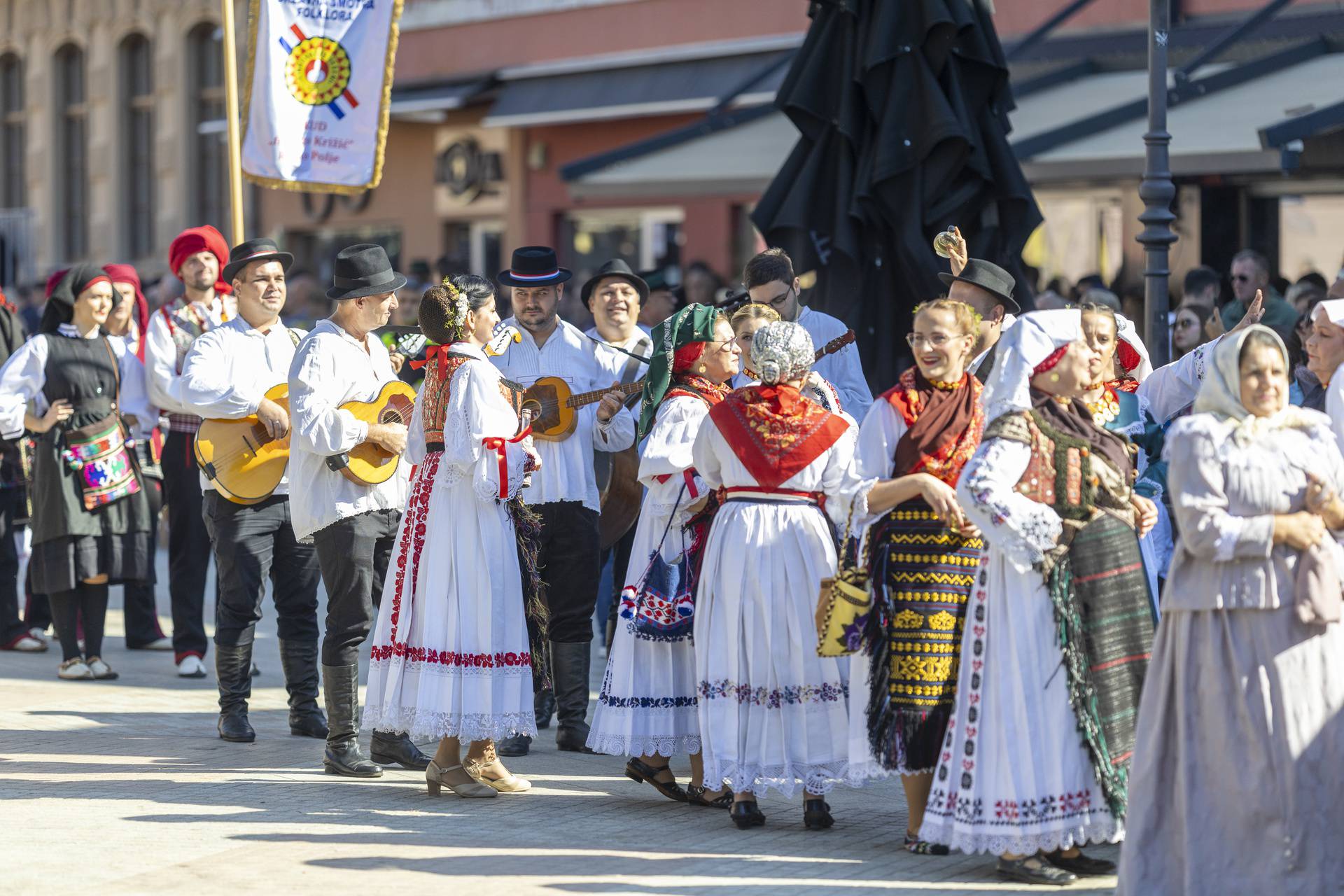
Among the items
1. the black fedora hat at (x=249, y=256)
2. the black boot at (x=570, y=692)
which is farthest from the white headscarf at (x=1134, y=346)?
the black fedora hat at (x=249, y=256)

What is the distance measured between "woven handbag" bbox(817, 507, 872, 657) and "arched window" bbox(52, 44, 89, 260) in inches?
982

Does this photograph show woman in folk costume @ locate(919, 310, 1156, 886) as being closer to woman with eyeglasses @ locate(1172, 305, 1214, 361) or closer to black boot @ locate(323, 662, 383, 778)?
black boot @ locate(323, 662, 383, 778)

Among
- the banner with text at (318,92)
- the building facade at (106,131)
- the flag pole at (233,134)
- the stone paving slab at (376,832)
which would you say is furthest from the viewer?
the building facade at (106,131)

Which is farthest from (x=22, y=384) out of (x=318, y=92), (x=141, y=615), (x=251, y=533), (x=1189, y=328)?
(x=1189, y=328)

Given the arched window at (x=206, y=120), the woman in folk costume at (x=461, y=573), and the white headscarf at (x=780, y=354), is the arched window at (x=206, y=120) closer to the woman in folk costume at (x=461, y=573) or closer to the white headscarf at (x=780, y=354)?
the woman in folk costume at (x=461, y=573)

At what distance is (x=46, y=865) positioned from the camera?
6469 mm

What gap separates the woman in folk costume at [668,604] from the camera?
24.1 ft

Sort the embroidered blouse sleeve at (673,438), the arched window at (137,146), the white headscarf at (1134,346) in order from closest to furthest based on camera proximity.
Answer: the embroidered blouse sleeve at (673,438)
the white headscarf at (1134,346)
the arched window at (137,146)

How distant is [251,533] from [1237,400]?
4.49 m

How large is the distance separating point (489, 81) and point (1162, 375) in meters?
14.6

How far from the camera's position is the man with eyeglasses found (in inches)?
416

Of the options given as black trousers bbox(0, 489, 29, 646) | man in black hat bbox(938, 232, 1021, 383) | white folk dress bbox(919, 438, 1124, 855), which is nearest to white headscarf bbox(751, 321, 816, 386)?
man in black hat bbox(938, 232, 1021, 383)

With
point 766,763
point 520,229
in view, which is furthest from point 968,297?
point 520,229

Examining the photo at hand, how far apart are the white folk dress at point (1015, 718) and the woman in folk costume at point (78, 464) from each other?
5.68 meters
